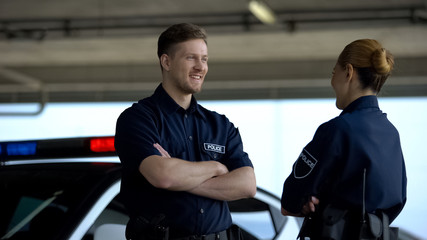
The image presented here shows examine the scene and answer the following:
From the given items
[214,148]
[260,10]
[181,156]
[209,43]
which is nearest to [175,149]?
[181,156]

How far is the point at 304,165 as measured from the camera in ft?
7.00

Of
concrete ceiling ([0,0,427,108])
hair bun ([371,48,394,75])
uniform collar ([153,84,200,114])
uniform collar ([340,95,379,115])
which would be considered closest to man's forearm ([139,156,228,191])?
uniform collar ([153,84,200,114])

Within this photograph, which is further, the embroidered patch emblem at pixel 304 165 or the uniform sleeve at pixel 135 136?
the uniform sleeve at pixel 135 136

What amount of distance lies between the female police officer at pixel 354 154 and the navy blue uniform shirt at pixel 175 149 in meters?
0.29

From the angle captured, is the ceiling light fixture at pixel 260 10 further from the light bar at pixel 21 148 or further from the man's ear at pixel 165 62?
the man's ear at pixel 165 62

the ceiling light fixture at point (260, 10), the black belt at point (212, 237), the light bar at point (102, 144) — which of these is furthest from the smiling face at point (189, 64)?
the ceiling light fixture at point (260, 10)

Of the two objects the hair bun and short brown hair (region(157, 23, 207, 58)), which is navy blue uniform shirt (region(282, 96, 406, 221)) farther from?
short brown hair (region(157, 23, 207, 58))

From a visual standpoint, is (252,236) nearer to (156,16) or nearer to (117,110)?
(156,16)

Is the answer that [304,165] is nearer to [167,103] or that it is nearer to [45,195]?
[167,103]

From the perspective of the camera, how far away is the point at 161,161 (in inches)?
85.5

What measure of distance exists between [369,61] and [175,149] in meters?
0.74

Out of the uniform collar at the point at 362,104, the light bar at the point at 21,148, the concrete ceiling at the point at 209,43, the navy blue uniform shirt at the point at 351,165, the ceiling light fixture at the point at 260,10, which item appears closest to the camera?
the navy blue uniform shirt at the point at 351,165

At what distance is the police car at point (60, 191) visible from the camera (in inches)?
93.7

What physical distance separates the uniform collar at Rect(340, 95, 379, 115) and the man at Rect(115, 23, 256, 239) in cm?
45
